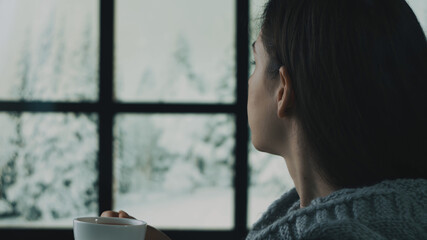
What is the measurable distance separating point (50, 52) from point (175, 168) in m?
0.83

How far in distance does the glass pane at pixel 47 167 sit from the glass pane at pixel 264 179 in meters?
0.76

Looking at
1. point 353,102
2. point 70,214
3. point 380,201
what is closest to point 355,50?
point 353,102

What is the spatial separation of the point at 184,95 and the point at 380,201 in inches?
77.7

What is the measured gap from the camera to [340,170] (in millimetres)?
678

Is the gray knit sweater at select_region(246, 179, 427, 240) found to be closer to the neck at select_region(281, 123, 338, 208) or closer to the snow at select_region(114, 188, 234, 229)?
the neck at select_region(281, 123, 338, 208)

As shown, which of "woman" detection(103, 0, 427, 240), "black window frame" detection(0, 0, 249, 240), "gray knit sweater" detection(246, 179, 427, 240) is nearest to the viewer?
"gray knit sweater" detection(246, 179, 427, 240)

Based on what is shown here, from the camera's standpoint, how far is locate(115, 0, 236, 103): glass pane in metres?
2.47

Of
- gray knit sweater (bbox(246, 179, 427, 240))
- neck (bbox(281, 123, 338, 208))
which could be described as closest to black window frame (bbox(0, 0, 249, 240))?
neck (bbox(281, 123, 338, 208))

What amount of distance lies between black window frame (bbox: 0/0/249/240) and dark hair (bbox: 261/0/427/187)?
179 centimetres

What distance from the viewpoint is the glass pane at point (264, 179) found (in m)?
2.47

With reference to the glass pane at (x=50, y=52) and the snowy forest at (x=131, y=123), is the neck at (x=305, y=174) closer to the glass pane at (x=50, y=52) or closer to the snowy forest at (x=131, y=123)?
the snowy forest at (x=131, y=123)

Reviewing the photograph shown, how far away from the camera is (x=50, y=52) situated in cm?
248

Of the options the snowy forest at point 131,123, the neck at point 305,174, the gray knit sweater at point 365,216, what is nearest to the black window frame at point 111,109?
the snowy forest at point 131,123

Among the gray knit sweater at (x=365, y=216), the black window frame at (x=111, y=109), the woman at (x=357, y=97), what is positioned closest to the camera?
the gray knit sweater at (x=365, y=216)
